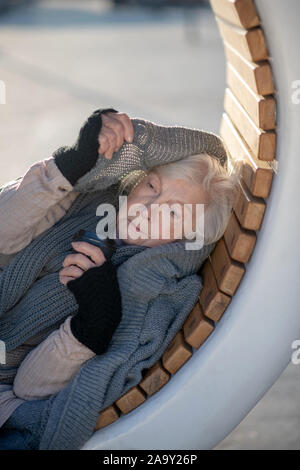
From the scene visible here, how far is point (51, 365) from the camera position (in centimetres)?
238

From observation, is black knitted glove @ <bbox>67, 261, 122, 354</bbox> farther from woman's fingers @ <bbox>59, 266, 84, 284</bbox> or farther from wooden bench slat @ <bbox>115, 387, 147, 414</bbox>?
wooden bench slat @ <bbox>115, 387, 147, 414</bbox>

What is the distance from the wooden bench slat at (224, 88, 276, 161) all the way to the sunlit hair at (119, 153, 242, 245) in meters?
0.14

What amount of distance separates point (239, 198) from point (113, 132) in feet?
1.57

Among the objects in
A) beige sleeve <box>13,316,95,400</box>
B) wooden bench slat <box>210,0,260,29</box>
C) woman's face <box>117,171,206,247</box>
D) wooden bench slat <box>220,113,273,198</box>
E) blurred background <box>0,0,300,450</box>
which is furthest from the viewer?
blurred background <box>0,0,300,450</box>

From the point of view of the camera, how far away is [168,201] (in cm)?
248

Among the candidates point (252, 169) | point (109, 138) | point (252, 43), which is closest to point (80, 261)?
point (109, 138)

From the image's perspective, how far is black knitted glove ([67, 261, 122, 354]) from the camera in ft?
7.59

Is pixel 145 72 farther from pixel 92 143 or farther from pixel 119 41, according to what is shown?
pixel 92 143

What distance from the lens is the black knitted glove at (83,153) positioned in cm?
237

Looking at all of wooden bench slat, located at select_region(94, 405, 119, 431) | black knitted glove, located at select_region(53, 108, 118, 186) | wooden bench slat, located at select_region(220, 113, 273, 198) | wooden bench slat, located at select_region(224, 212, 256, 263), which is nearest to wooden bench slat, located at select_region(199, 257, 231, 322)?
wooden bench slat, located at select_region(224, 212, 256, 263)

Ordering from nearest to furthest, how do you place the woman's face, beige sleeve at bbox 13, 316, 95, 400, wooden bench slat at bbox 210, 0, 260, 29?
wooden bench slat at bbox 210, 0, 260, 29, beige sleeve at bbox 13, 316, 95, 400, the woman's face

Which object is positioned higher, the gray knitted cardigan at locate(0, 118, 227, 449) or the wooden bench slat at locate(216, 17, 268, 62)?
the wooden bench slat at locate(216, 17, 268, 62)

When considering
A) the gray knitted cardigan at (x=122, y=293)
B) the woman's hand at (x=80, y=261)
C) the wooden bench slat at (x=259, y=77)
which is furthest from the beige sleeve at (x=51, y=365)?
the wooden bench slat at (x=259, y=77)

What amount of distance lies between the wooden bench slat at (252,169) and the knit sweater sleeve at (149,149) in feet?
0.38
